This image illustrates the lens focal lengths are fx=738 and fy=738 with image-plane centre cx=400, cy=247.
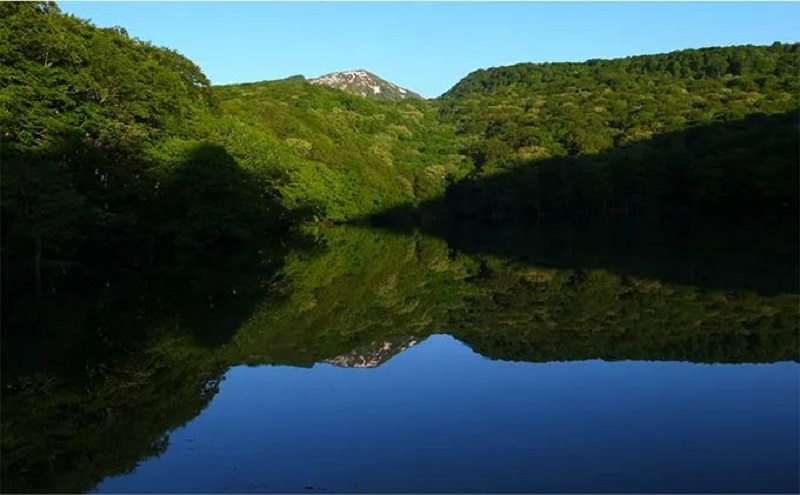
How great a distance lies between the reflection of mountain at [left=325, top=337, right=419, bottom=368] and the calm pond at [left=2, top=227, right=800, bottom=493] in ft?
0.20

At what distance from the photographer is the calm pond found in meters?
7.90

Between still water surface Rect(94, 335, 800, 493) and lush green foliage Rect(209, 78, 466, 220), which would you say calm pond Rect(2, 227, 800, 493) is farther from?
lush green foliage Rect(209, 78, 466, 220)

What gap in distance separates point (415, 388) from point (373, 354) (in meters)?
2.53

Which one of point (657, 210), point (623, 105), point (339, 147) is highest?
point (623, 105)

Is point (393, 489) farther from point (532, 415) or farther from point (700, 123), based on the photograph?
point (700, 123)

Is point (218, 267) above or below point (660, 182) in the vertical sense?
below

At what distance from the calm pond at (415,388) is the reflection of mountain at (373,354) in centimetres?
6

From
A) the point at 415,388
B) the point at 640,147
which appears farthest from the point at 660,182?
the point at 415,388

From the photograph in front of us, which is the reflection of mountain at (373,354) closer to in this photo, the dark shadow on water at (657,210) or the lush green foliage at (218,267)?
the lush green foliage at (218,267)

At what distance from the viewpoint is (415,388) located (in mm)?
11891

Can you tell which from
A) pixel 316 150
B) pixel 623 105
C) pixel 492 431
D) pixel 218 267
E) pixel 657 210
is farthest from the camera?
pixel 623 105

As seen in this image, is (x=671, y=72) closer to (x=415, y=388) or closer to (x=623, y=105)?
(x=623, y=105)

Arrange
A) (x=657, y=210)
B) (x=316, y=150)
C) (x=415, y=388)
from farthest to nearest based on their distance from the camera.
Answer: (x=657, y=210), (x=316, y=150), (x=415, y=388)

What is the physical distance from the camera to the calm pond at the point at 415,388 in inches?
311
